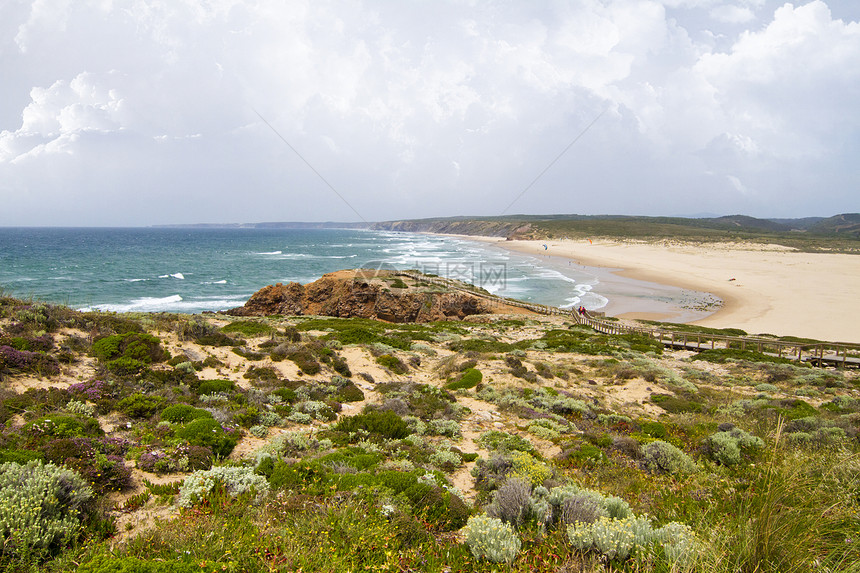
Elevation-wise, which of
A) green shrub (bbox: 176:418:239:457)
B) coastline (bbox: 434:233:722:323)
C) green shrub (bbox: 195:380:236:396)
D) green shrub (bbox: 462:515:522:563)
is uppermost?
green shrub (bbox: 462:515:522:563)

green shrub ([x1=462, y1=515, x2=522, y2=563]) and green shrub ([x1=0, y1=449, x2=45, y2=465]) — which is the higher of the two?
green shrub ([x1=0, y1=449, x2=45, y2=465])

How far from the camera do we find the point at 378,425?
7.68m

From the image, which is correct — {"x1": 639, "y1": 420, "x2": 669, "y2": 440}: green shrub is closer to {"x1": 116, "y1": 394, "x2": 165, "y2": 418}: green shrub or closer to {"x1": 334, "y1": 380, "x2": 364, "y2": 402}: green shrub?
{"x1": 334, "y1": 380, "x2": 364, "y2": 402}: green shrub

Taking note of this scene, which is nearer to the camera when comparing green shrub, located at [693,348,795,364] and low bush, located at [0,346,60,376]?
low bush, located at [0,346,60,376]

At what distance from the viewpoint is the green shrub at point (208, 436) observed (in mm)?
6090

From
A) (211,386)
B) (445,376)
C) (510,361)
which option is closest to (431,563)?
(211,386)

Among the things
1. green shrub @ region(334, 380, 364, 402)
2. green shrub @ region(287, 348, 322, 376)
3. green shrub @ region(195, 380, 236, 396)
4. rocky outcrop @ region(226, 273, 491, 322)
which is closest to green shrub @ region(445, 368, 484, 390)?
green shrub @ region(334, 380, 364, 402)

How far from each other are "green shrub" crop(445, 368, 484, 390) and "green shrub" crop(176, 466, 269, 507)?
24.0 feet

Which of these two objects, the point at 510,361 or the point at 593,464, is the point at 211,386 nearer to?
the point at 593,464

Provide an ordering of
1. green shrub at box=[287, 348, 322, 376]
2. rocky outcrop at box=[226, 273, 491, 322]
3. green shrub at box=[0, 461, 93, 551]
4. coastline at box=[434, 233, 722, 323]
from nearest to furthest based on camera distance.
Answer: green shrub at box=[0, 461, 93, 551]
green shrub at box=[287, 348, 322, 376]
rocky outcrop at box=[226, 273, 491, 322]
coastline at box=[434, 233, 722, 323]

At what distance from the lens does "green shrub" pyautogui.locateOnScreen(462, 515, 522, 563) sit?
150 inches

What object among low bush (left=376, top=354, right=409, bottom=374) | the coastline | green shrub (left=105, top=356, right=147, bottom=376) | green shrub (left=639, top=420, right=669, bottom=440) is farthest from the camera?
the coastline

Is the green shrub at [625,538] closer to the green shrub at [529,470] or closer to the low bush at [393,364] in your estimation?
the green shrub at [529,470]

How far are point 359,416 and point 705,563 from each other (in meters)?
6.13
